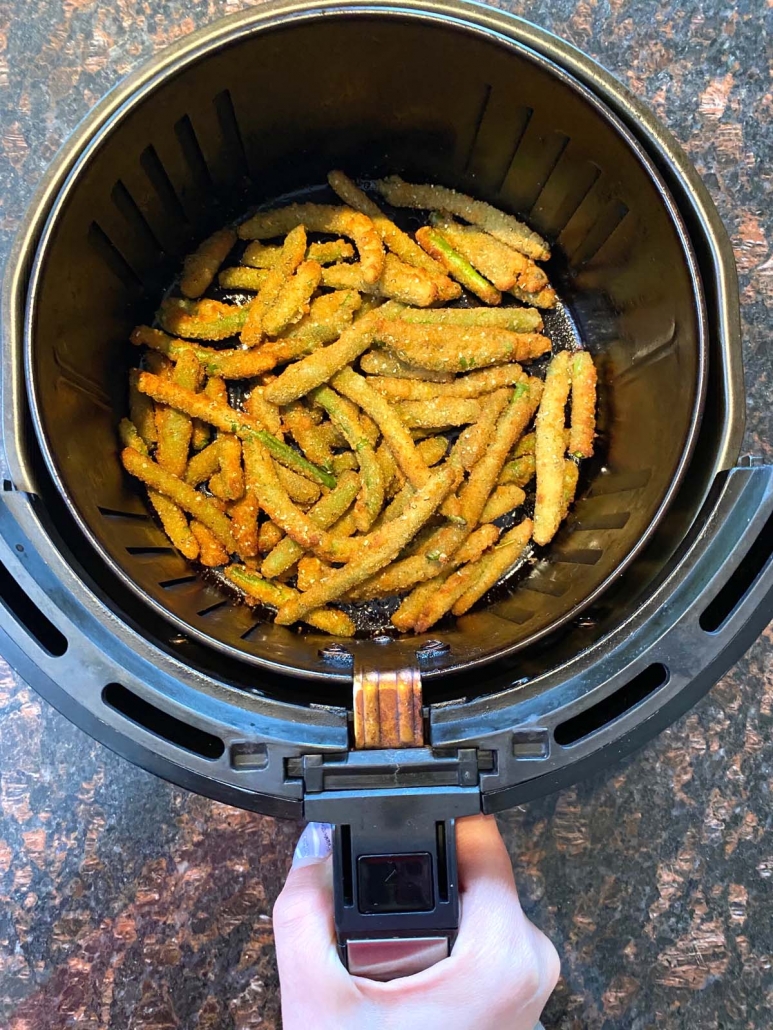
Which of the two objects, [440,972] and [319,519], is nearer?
[440,972]

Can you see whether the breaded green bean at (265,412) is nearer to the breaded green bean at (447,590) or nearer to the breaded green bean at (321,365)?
the breaded green bean at (321,365)

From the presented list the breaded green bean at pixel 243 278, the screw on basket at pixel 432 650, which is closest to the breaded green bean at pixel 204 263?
the breaded green bean at pixel 243 278

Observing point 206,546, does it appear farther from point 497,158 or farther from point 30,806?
point 497,158

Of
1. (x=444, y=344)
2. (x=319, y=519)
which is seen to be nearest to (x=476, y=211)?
(x=444, y=344)

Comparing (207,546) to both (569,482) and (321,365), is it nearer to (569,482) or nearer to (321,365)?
(321,365)

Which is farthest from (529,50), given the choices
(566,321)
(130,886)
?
(130,886)

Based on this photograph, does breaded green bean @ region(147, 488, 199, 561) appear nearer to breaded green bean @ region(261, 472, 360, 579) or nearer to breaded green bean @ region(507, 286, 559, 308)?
breaded green bean @ region(261, 472, 360, 579)
